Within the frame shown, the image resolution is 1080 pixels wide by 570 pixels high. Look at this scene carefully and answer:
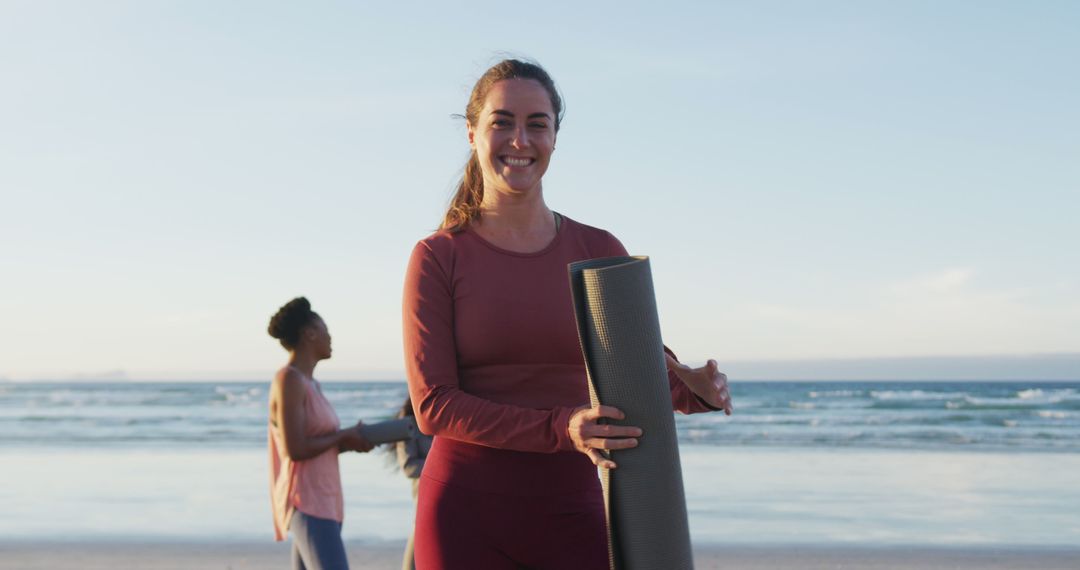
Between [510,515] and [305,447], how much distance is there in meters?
2.55

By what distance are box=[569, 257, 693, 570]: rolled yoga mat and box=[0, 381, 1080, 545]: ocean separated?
11.0ft

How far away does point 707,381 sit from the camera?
1.89 meters

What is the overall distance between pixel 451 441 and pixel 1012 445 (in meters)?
19.6

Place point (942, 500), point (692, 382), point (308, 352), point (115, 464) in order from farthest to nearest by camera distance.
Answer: point (115, 464), point (942, 500), point (308, 352), point (692, 382)

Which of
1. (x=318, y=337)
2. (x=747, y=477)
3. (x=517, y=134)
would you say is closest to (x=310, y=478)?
(x=318, y=337)

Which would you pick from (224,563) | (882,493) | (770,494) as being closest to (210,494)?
(224,563)

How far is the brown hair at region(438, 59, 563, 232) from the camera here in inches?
80.1

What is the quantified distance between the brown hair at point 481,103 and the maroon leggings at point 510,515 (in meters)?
0.42

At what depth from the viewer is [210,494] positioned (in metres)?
11.3

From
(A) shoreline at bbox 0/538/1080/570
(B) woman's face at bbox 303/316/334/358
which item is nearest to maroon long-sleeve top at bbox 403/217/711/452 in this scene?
(B) woman's face at bbox 303/316/334/358

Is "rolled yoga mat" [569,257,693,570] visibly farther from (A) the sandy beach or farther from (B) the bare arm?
(A) the sandy beach

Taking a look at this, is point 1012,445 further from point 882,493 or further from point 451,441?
point 451,441

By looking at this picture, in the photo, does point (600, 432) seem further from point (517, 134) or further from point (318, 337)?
point (318, 337)

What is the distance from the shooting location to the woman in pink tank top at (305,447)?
163 inches
